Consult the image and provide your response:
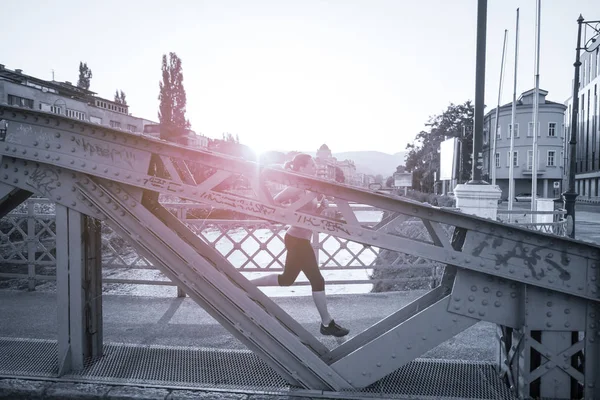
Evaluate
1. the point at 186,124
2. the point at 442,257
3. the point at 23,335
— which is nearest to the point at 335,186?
the point at 442,257

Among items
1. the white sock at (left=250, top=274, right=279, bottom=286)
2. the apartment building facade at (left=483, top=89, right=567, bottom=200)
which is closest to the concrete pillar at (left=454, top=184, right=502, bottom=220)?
the white sock at (left=250, top=274, right=279, bottom=286)

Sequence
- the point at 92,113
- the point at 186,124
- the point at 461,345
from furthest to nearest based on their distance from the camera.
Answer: the point at 186,124, the point at 92,113, the point at 461,345

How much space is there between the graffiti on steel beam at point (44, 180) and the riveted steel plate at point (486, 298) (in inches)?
147

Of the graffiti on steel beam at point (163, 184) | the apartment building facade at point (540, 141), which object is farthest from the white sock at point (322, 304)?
the apartment building facade at point (540, 141)

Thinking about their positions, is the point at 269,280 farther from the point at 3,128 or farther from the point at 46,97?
the point at 46,97

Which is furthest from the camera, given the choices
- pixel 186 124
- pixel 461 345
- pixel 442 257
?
pixel 186 124

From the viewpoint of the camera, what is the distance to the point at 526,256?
371 cm

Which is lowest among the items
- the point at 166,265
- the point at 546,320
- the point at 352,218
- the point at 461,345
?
the point at 461,345

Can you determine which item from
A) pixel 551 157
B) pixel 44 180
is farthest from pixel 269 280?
pixel 551 157

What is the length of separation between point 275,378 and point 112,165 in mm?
2498

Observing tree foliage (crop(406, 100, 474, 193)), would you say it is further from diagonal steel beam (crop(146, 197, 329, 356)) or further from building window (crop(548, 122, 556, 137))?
diagonal steel beam (crop(146, 197, 329, 356))

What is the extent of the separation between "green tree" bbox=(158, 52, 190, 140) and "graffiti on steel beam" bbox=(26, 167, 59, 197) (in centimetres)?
4808

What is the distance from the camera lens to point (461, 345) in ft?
17.7

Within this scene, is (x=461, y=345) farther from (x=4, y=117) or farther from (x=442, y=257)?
(x=4, y=117)
